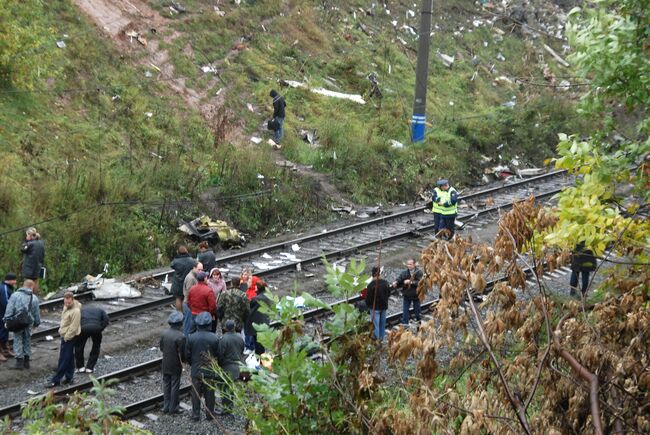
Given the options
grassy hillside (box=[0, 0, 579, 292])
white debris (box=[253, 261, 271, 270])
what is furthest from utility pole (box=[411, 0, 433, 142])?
white debris (box=[253, 261, 271, 270])

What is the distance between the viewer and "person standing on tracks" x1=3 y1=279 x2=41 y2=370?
13.1 metres

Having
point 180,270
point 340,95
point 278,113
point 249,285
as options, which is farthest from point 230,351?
point 340,95

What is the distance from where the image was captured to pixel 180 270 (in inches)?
596

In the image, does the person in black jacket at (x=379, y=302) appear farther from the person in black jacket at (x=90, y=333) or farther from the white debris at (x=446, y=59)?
the white debris at (x=446, y=59)

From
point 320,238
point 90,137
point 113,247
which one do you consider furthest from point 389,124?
point 113,247

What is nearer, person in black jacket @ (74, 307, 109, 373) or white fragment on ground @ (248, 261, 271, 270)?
person in black jacket @ (74, 307, 109, 373)

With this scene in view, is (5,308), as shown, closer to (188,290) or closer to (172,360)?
(188,290)

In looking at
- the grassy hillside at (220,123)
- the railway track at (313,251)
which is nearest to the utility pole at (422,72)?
the grassy hillside at (220,123)

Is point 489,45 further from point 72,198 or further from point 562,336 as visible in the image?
point 562,336

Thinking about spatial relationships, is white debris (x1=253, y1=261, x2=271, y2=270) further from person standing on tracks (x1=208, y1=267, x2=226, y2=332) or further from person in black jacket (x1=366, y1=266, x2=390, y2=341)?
person in black jacket (x1=366, y1=266, x2=390, y2=341)

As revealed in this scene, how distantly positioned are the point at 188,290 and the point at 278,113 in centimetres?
1051

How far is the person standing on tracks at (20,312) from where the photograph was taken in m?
13.1

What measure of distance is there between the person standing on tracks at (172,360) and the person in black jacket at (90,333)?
1.59m

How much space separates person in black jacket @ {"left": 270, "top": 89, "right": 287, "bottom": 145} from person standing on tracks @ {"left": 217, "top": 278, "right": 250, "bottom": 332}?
11.1m
